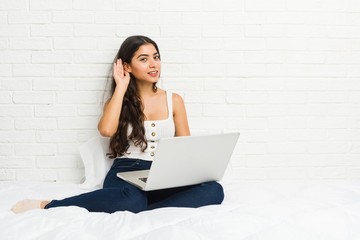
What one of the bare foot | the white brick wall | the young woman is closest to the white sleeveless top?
the young woman

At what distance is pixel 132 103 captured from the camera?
7.50 ft

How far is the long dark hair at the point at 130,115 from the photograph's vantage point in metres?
2.22

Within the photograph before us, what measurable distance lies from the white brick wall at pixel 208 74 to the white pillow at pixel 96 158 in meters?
0.13

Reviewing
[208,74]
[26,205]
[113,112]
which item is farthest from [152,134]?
[26,205]

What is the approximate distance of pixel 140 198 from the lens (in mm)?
1854

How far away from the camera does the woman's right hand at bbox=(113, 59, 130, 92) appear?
2.22 meters

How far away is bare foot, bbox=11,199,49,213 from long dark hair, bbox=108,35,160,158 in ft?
1.80

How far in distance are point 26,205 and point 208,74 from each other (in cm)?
118

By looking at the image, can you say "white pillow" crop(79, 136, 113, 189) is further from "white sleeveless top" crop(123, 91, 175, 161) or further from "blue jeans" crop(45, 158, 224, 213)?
"blue jeans" crop(45, 158, 224, 213)

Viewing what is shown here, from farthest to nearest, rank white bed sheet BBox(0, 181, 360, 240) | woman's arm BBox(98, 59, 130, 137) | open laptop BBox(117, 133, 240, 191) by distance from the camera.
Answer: woman's arm BBox(98, 59, 130, 137) → open laptop BBox(117, 133, 240, 191) → white bed sheet BBox(0, 181, 360, 240)

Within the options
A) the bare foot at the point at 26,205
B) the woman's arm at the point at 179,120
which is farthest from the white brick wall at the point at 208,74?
the bare foot at the point at 26,205

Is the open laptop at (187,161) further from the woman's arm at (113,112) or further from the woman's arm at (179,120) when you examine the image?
the woman's arm at (179,120)

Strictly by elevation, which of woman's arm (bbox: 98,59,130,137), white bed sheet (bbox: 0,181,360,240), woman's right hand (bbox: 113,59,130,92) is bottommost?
white bed sheet (bbox: 0,181,360,240)

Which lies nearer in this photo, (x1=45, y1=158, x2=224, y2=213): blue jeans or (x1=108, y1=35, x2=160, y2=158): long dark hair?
(x1=45, y1=158, x2=224, y2=213): blue jeans
